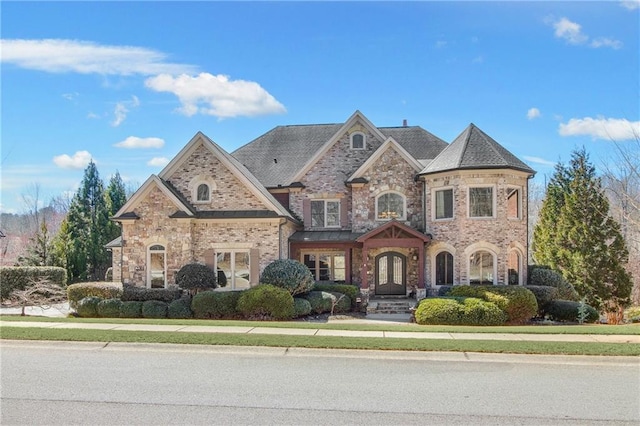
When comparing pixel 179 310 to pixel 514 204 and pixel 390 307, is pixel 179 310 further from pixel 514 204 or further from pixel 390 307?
pixel 514 204

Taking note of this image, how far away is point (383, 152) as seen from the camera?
2555 cm

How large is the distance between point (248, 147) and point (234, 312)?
13.3m

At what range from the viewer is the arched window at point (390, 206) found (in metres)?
→ 25.8

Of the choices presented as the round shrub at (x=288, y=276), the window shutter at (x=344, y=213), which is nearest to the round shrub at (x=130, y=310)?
the round shrub at (x=288, y=276)

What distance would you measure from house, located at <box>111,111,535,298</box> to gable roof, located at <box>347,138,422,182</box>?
54 millimetres

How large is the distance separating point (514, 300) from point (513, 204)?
545cm

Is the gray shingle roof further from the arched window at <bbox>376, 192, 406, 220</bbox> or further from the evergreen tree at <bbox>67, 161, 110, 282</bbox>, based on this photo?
the evergreen tree at <bbox>67, 161, 110, 282</bbox>

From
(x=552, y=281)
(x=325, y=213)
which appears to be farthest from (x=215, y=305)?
(x=552, y=281)

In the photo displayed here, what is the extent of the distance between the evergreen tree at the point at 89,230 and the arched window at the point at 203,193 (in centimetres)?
1357

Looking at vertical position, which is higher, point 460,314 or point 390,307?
point 460,314

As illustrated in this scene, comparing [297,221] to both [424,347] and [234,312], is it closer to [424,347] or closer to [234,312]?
[234,312]

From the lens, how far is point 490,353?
11.1m

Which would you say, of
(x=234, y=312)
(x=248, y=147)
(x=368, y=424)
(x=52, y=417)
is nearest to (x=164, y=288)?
(x=234, y=312)

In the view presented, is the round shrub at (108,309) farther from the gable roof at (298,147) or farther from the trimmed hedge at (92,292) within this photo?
the gable roof at (298,147)
